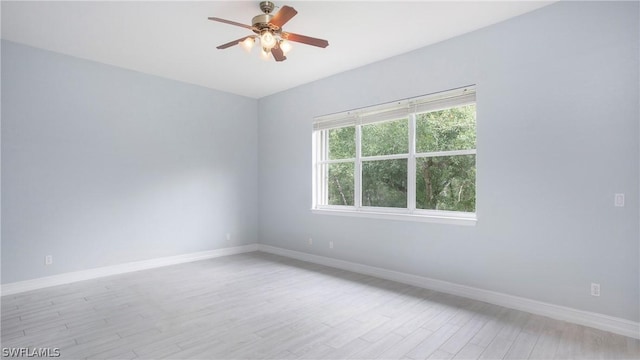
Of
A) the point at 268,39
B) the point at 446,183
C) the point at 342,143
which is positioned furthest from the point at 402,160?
the point at 268,39

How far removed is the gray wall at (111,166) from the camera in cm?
392

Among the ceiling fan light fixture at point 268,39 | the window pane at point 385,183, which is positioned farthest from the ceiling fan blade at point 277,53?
the window pane at point 385,183

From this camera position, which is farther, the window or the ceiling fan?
the window

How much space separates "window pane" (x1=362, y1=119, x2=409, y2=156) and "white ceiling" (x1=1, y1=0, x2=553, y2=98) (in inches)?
35.1

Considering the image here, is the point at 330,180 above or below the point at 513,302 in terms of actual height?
above

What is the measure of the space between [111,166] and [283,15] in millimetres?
3427

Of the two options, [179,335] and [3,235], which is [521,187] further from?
[3,235]

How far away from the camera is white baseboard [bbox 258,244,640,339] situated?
2742 mm

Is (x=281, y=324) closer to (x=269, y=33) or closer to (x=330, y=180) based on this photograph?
(x=269, y=33)

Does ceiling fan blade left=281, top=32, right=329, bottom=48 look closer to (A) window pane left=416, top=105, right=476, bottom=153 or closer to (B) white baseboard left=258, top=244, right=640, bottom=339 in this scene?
(A) window pane left=416, top=105, right=476, bottom=153

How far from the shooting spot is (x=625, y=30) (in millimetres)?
2729

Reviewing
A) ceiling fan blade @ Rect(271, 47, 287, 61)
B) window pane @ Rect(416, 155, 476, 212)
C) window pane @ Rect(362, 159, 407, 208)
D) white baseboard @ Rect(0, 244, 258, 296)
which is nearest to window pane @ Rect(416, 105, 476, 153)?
window pane @ Rect(416, 155, 476, 212)

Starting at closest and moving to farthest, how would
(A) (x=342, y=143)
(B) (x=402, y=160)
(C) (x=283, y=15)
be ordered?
(C) (x=283, y=15) < (B) (x=402, y=160) < (A) (x=342, y=143)

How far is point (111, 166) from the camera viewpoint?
4617 millimetres
